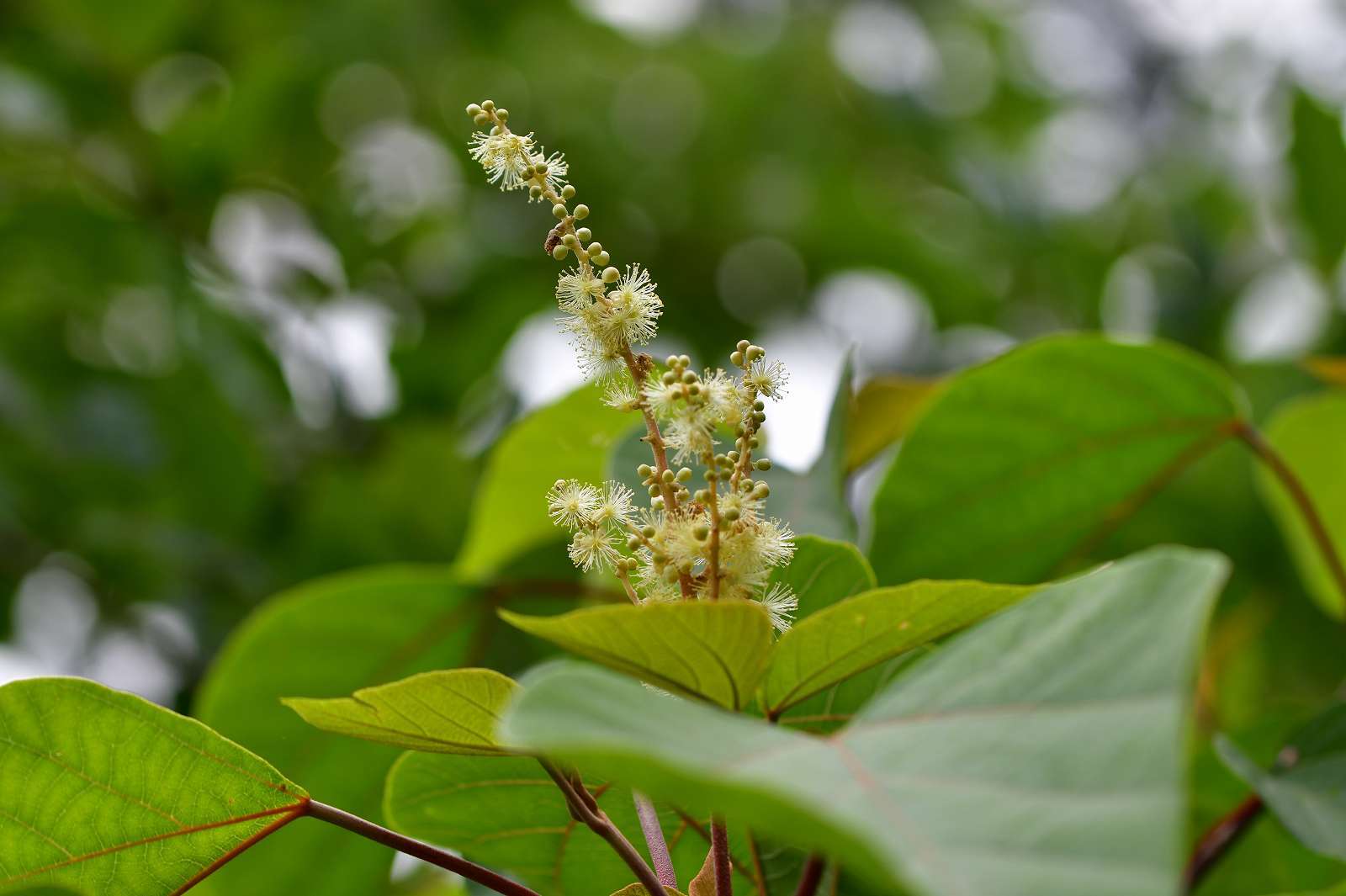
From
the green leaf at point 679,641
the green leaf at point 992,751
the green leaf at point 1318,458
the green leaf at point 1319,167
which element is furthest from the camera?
the green leaf at point 1319,167

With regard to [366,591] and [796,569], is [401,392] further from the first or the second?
[796,569]

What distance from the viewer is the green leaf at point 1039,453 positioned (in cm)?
112

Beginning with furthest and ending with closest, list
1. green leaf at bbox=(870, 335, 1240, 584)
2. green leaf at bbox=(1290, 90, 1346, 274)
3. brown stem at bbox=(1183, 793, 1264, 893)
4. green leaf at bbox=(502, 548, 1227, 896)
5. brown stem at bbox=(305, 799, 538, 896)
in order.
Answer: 1. green leaf at bbox=(1290, 90, 1346, 274)
2. green leaf at bbox=(870, 335, 1240, 584)
3. brown stem at bbox=(1183, 793, 1264, 893)
4. brown stem at bbox=(305, 799, 538, 896)
5. green leaf at bbox=(502, 548, 1227, 896)

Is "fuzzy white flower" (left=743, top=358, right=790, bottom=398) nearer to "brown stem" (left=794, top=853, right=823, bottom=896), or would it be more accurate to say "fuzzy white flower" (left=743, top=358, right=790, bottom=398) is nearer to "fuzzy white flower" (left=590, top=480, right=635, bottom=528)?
"fuzzy white flower" (left=590, top=480, right=635, bottom=528)

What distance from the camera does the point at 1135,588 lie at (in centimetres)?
48

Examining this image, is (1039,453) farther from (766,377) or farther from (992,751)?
(992,751)

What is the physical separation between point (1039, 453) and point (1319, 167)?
43.3 inches

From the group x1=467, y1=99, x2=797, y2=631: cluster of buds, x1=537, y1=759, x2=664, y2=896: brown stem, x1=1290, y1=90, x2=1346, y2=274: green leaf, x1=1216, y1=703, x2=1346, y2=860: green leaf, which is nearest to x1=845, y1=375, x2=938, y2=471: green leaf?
x1=1216, y1=703, x2=1346, y2=860: green leaf

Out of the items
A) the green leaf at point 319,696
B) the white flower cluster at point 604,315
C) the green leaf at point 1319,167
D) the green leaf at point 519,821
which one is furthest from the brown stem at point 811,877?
the green leaf at point 1319,167

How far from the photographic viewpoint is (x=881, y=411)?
1401 mm

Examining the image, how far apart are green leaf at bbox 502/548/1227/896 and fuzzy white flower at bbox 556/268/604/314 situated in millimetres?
245

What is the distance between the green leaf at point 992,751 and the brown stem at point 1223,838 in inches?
21.5

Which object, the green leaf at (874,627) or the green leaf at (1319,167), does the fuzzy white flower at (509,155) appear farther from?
the green leaf at (1319,167)

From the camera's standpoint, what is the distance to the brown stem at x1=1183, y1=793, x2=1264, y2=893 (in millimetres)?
958
